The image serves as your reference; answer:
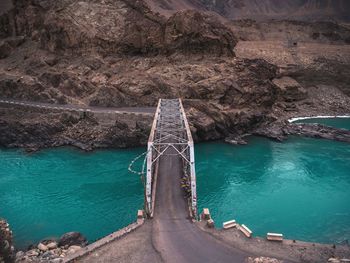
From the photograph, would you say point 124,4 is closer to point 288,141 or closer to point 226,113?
point 226,113

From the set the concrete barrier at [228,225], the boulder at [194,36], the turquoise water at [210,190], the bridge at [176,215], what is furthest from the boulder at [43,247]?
the boulder at [194,36]

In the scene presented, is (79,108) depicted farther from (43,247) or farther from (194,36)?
(43,247)

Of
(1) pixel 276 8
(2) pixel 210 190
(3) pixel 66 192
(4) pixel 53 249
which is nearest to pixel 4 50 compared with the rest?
(3) pixel 66 192

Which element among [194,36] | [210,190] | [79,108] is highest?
[194,36]

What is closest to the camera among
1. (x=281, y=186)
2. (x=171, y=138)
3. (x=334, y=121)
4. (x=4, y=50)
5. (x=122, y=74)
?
(x=171, y=138)

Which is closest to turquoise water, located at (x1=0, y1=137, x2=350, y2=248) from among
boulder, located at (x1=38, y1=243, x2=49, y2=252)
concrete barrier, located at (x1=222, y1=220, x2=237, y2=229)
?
boulder, located at (x1=38, y1=243, x2=49, y2=252)

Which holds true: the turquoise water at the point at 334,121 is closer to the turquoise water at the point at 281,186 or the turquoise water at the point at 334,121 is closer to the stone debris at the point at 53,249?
the turquoise water at the point at 281,186

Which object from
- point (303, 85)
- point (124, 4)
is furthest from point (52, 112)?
point (303, 85)
